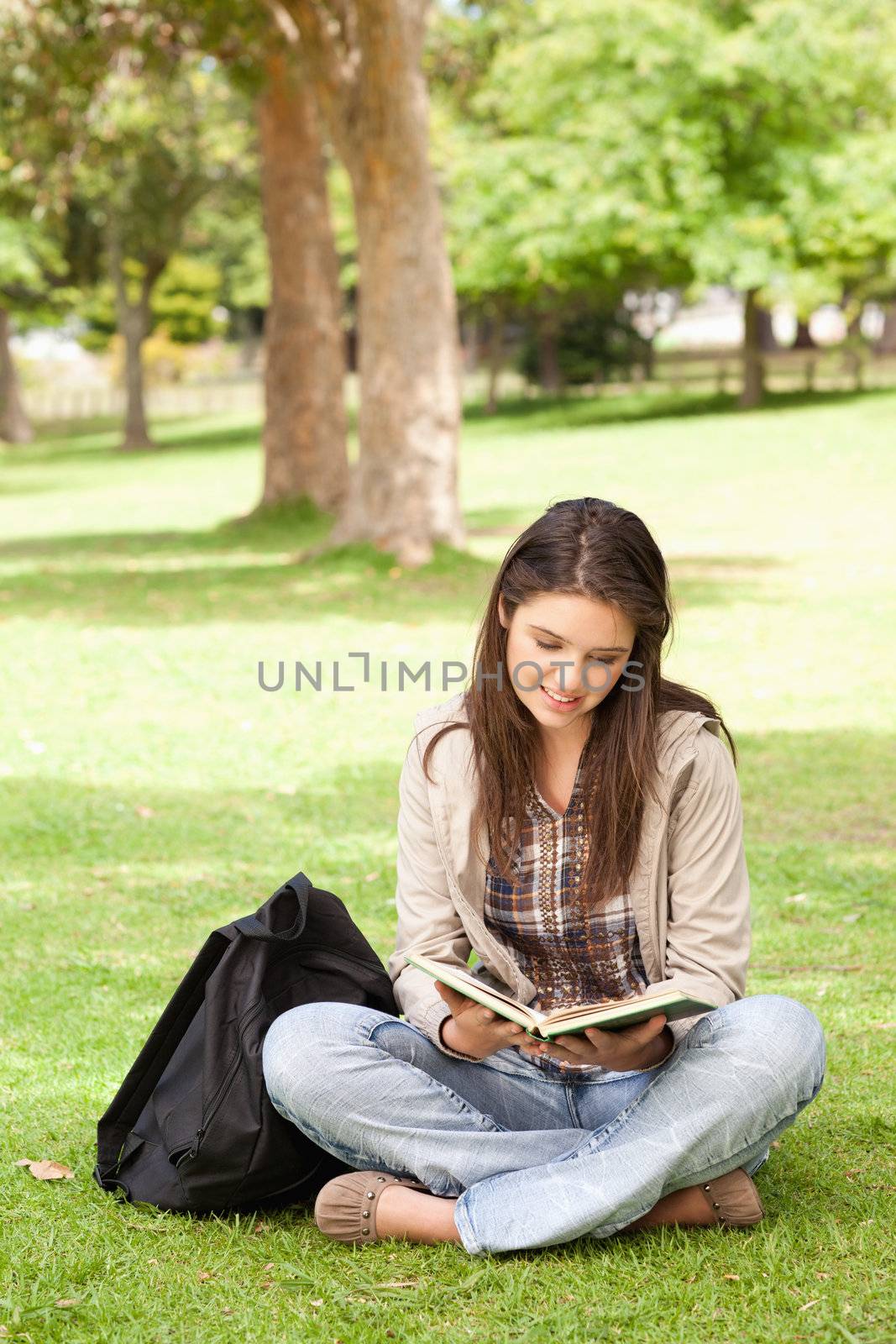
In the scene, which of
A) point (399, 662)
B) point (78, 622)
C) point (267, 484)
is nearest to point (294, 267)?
point (267, 484)

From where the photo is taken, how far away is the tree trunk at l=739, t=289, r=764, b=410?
29.0 metres

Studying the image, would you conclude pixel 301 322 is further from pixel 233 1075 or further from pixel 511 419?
pixel 511 419

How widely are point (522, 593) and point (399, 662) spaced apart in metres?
6.81

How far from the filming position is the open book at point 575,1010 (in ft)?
8.63

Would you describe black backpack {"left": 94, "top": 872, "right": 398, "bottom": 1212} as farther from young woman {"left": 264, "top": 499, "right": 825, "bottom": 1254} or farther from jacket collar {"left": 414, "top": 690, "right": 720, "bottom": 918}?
jacket collar {"left": 414, "top": 690, "right": 720, "bottom": 918}

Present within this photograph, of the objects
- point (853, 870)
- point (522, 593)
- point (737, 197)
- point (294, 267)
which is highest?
point (737, 197)

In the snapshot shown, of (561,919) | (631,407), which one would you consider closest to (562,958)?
(561,919)

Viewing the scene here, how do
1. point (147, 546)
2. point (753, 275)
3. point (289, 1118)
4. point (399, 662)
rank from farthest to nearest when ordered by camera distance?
point (753, 275), point (147, 546), point (399, 662), point (289, 1118)

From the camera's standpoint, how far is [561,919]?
3.20 meters

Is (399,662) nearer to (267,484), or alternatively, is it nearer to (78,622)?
(78,622)

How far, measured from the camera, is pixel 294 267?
17.6 m

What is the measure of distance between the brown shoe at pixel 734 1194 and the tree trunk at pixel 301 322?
15295 mm

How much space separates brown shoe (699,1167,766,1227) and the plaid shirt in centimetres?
33

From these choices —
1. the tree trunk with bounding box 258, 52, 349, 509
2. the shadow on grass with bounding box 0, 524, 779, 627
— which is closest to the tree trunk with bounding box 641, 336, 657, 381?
the tree trunk with bounding box 258, 52, 349, 509
